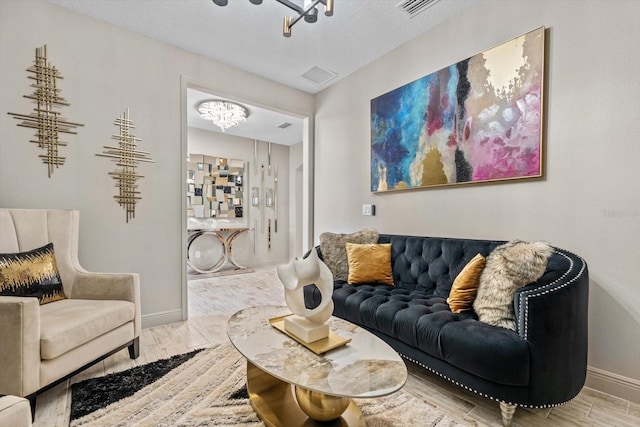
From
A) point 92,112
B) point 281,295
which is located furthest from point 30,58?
point 281,295

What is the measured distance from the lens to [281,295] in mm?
3910

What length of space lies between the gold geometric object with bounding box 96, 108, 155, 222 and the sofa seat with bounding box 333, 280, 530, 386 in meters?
2.06

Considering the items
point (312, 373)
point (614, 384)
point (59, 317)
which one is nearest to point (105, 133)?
point (59, 317)

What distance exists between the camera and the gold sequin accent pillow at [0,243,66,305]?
170 centimetres

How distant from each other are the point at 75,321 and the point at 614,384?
3130 mm

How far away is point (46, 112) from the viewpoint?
234cm

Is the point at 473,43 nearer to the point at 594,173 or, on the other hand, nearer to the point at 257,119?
the point at 594,173

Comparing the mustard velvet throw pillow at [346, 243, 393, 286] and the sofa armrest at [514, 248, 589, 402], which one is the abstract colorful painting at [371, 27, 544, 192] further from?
the sofa armrest at [514, 248, 589, 402]

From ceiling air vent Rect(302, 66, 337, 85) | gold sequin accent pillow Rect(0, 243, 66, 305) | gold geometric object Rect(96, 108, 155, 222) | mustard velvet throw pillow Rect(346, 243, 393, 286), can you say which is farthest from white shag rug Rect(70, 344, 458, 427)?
ceiling air vent Rect(302, 66, 337, 85)

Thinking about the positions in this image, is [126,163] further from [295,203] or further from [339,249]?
[295,203]

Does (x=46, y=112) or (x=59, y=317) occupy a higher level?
(x=46, y=112)

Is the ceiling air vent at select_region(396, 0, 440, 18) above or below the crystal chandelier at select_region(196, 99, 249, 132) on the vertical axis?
above

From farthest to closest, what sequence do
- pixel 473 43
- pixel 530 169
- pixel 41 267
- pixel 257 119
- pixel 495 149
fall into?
Answer: pixel 257 119, pixel 473 43, pixel 495 149, pixel 530 169, pixel 41 267

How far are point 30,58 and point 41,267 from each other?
65.5 inches
